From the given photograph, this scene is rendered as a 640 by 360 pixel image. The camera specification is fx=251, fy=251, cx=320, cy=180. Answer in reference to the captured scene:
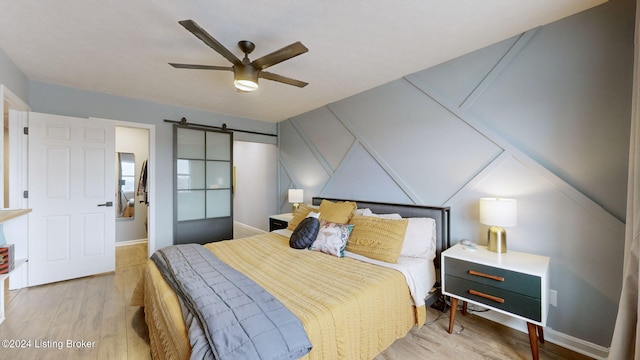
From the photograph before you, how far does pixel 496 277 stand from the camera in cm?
186

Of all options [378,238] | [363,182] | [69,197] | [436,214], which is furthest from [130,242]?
[436,214]

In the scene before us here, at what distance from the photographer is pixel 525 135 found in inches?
84.4

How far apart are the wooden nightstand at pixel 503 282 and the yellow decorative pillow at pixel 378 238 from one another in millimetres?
406

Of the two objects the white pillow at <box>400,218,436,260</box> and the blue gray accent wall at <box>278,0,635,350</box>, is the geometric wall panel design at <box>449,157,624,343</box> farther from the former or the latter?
the white pillow at <box>400,218,436,260</box>

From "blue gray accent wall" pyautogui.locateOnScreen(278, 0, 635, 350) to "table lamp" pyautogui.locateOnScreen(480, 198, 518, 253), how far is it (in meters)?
0.22

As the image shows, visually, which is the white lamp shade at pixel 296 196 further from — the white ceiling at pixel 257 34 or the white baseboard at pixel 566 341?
the white baseboard at pixel 566 341

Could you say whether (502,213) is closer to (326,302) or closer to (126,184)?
(326,302)

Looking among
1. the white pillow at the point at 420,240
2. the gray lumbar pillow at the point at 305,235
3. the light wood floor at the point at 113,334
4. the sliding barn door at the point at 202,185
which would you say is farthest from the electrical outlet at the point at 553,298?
the sliding barn door at the point at 202,185

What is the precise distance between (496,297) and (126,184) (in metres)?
6.12

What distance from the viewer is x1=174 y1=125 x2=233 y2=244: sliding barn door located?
4145 millimetres

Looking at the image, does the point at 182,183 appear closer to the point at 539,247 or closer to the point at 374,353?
the point at 374,353

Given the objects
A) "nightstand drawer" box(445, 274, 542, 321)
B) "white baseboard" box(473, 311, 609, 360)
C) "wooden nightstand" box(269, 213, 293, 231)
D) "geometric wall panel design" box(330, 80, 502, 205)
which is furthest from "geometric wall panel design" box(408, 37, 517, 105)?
"wooden nightstand" box(269, 213, 293, 231)

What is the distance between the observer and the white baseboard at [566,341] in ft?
5.97

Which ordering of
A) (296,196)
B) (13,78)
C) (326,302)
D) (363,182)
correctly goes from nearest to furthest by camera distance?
1. (326,302)
2. (13,78)
3. (363,182)
4. (296,196)
